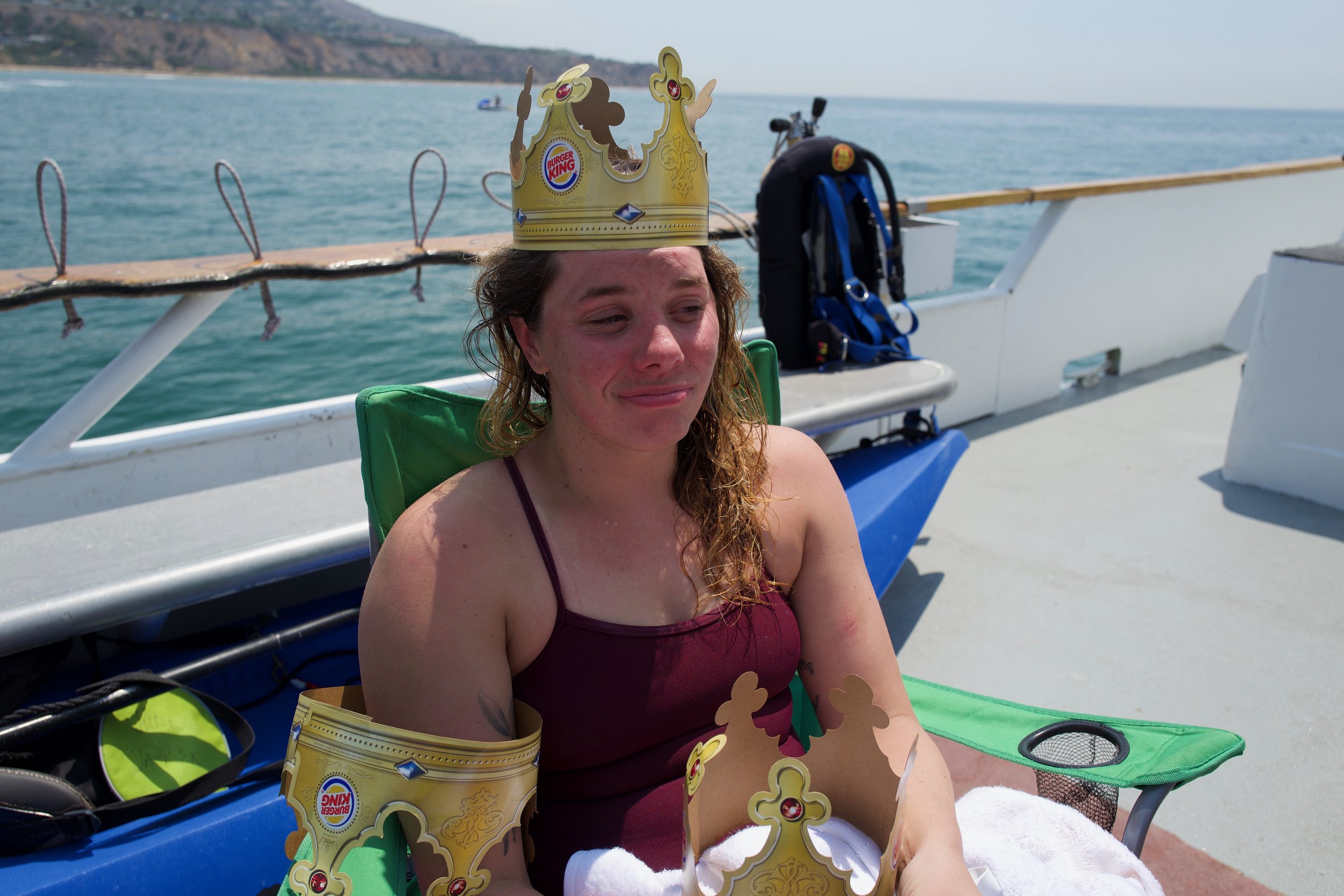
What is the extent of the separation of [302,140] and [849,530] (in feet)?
112

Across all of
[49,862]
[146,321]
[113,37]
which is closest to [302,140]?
[146,321]

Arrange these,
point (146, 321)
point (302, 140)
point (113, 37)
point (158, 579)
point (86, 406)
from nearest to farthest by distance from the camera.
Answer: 1. point (158, 579)
2. point (86, 406)
3. point (146, 321)
4. point (302, 140)
5. point (113, 37)

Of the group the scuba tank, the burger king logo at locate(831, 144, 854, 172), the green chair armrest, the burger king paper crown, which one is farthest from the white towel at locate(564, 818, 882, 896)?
the burger king logo at locate(831, 144, 854, 172)

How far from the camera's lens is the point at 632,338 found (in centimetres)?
114

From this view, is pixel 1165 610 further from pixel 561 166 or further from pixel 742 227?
pixel 561 166

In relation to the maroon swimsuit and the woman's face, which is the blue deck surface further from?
the woman's face

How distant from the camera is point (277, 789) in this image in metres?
1.70

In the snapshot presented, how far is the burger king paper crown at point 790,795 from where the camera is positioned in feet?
3.10

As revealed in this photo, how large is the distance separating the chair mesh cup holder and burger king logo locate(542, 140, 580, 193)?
1172 mm

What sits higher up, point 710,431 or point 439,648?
point 710,431

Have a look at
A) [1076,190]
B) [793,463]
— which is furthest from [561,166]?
[1076,190]

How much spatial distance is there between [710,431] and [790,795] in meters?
0.60

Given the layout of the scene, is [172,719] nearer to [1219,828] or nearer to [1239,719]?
[1219,828]

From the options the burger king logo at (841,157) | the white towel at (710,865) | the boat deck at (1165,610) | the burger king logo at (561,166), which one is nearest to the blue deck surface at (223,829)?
the boat deck at (1165,610)
